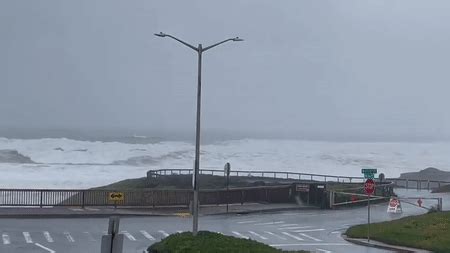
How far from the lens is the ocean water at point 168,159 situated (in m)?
92.3

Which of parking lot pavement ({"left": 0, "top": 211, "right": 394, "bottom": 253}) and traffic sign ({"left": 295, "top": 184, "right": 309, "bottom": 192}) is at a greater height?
traffic sign ({"left": 295, "top": 184, "right": 309, "bottom": 192})

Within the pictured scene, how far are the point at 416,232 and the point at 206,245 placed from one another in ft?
40.1

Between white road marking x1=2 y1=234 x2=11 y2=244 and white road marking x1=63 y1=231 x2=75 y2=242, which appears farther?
white road marking x1=63 y1=231 x2=75 y2=242

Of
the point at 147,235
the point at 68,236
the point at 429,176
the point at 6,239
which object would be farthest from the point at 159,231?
the point at 429,176

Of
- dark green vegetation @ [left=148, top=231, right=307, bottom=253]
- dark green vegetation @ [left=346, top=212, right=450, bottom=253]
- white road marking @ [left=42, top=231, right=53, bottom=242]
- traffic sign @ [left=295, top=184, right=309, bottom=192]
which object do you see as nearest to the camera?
dark green vegetation @ [left=148, top=231, right=307, bottom=253]

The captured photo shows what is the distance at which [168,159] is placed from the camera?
413ft

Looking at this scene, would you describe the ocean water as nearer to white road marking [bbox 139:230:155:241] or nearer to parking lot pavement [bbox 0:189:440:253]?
parking lot pavement [bbox 0:189:440:253]

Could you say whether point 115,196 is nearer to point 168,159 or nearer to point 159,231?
point 159,231

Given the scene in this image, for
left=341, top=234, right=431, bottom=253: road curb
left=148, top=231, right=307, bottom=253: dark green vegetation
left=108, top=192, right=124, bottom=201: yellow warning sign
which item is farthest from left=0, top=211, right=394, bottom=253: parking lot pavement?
left=108, top=192, right=124, bottom=201: yellow warning sign

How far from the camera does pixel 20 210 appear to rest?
39531 mm

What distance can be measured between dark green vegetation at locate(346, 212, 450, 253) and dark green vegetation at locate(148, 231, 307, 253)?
8.44 m

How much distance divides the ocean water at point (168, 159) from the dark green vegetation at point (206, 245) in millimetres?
55653

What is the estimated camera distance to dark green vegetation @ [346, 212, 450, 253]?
95.8 ft

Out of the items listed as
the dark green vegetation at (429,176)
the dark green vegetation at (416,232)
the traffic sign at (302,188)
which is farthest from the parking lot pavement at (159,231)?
the dark green vegetation at (429,176)
